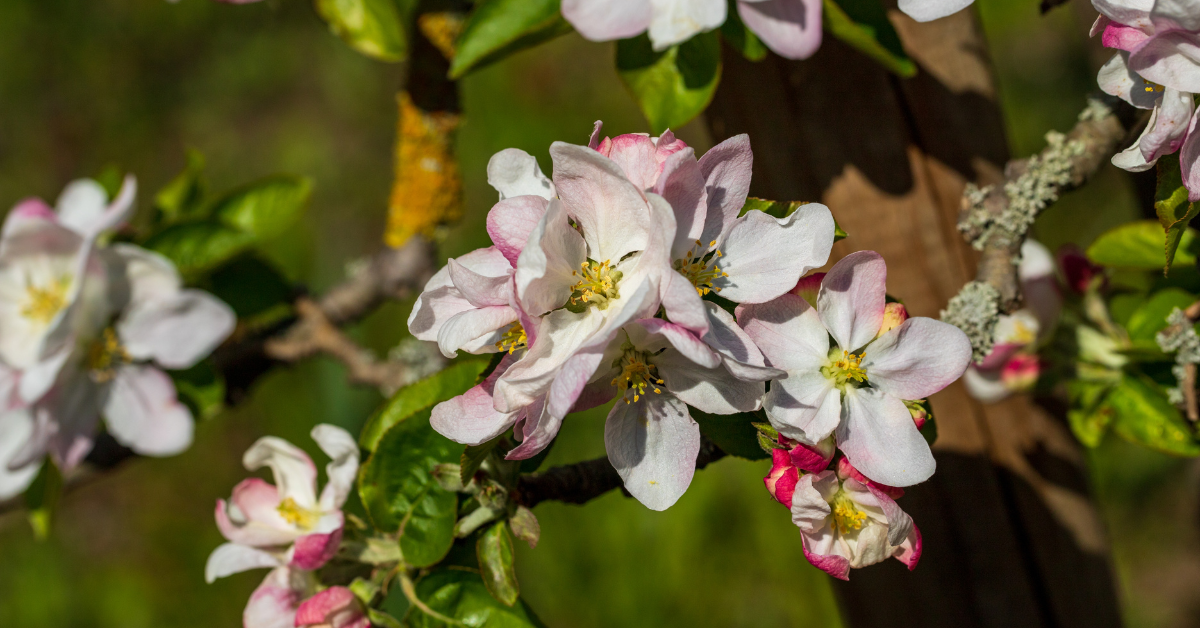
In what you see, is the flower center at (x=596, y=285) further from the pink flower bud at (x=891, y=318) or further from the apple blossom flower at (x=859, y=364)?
the pink flower bud at (x=891, y=318)

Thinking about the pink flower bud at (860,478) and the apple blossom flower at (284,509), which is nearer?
the pink flower bud at (860,478)

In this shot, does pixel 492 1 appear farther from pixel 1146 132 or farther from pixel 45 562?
pixel 45 562

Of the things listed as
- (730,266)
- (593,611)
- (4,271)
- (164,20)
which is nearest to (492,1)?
(730,266)

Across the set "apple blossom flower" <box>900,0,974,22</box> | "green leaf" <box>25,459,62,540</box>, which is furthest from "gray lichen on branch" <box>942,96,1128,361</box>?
"green leaf" <box>25,459,62,540</box>

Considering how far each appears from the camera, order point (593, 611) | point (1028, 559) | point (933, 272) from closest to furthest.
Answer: point (933, 272), point (1028, 559), point (593, 611)

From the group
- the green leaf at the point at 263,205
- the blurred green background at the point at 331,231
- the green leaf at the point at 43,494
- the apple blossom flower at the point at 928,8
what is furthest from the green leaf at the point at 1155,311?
the green leaf at the point at 43,494

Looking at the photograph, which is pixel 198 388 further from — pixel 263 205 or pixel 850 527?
pixel 850 527

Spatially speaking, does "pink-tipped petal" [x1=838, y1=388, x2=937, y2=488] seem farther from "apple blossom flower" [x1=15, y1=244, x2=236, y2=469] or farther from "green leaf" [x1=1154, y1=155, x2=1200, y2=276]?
"apple blossom flower" [x1=15, y1=244, x2=236, y2=469]
